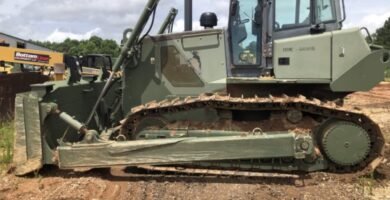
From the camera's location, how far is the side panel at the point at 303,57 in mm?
6531

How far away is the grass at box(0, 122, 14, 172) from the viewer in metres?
7.49

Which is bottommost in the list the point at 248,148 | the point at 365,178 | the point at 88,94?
the point at 365,178

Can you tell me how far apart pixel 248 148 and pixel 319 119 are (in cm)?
106

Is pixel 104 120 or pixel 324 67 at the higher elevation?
pixel 324 67

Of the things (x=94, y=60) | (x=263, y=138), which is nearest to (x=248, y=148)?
(x=263, y=138)

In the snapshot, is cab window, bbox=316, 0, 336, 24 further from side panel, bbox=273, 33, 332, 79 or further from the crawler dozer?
side panel, bbox=273, 33, 332, 79

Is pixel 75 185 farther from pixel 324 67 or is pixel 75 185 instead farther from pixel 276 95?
pixel 324 67

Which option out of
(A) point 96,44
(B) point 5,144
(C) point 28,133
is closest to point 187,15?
(C) point 28,133

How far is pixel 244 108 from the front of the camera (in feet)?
21.6

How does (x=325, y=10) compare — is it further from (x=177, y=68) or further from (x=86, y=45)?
(x=86, y=45)

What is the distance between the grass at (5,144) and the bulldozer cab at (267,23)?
359 cm

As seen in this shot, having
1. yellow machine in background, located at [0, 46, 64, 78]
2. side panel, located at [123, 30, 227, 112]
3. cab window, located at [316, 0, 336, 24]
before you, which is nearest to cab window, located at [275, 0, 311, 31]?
cab window, located at [316, 0, 336, 24]

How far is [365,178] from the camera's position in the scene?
21.0 feet

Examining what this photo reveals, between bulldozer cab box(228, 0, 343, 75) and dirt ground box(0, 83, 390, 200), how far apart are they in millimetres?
1651
